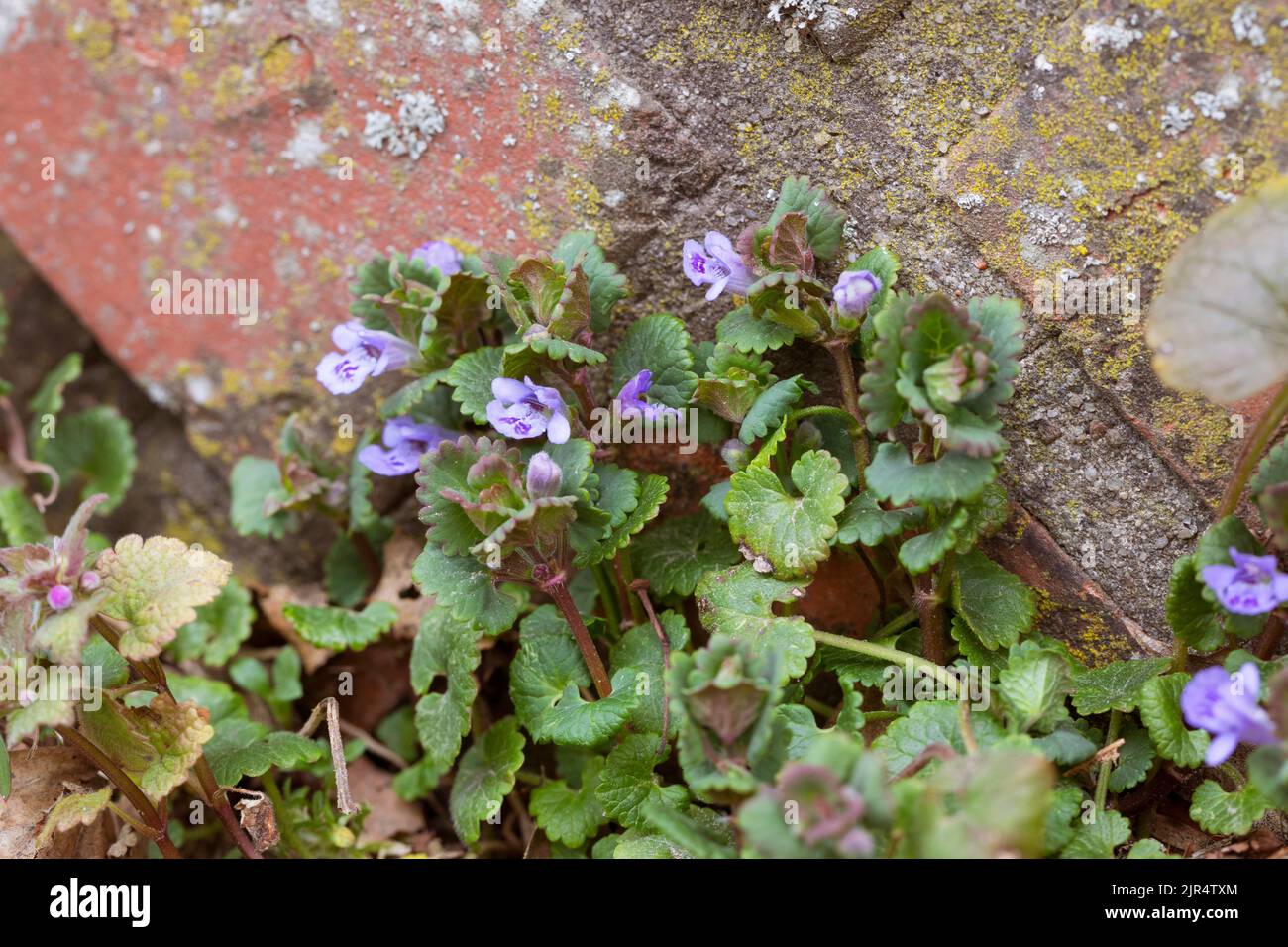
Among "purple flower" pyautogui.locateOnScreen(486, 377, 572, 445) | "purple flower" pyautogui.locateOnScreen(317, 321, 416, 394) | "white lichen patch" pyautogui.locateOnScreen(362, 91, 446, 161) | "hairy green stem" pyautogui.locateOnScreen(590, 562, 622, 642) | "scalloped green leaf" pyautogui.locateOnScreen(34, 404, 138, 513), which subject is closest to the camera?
"purple flower" pyautogui.locateOnScreen(486, 377, 572, 445)

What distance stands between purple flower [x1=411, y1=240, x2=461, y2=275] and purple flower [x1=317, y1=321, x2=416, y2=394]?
6.9 inches

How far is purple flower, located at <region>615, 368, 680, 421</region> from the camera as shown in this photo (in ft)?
7.29

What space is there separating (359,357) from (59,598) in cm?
77

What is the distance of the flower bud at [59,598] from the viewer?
1925 mm

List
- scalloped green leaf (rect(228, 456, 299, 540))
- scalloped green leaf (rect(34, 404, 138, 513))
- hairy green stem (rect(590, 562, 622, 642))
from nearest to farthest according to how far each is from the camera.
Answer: hairy green stem (rect(590, 562, 622, 642)), scalloped green leaf (rect(228, 456, 299, 540)), scalloped green leaf (rect(34, 404, 138, 513))

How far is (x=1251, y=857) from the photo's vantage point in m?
1.92

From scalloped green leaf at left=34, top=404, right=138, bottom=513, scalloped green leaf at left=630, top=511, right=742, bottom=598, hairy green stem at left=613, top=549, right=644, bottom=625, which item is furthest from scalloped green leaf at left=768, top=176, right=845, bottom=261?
scalloped green leaf at left=34, top=404, right=138, bottom=513

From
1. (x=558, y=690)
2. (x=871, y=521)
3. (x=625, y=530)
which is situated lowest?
(x=558, y=690)

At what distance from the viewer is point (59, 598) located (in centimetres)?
193

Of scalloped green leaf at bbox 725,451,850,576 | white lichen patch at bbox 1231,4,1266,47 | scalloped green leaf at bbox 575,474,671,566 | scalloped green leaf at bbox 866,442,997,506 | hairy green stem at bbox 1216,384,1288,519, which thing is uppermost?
white lichen patch at bbox 1231,4,1266,47

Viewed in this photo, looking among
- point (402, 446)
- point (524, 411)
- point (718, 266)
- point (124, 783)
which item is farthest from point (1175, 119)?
point (124, 783)

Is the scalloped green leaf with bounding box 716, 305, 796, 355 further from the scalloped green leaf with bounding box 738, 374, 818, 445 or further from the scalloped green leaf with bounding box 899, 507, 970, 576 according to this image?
the scalloped green leaf with bounding box 899, 507, 970, 576

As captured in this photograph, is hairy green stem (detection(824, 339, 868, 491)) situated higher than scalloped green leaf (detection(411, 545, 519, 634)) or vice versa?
hairy green stem (detection(824, 339, 868, 491))

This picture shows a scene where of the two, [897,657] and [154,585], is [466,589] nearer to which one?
[154,585]
